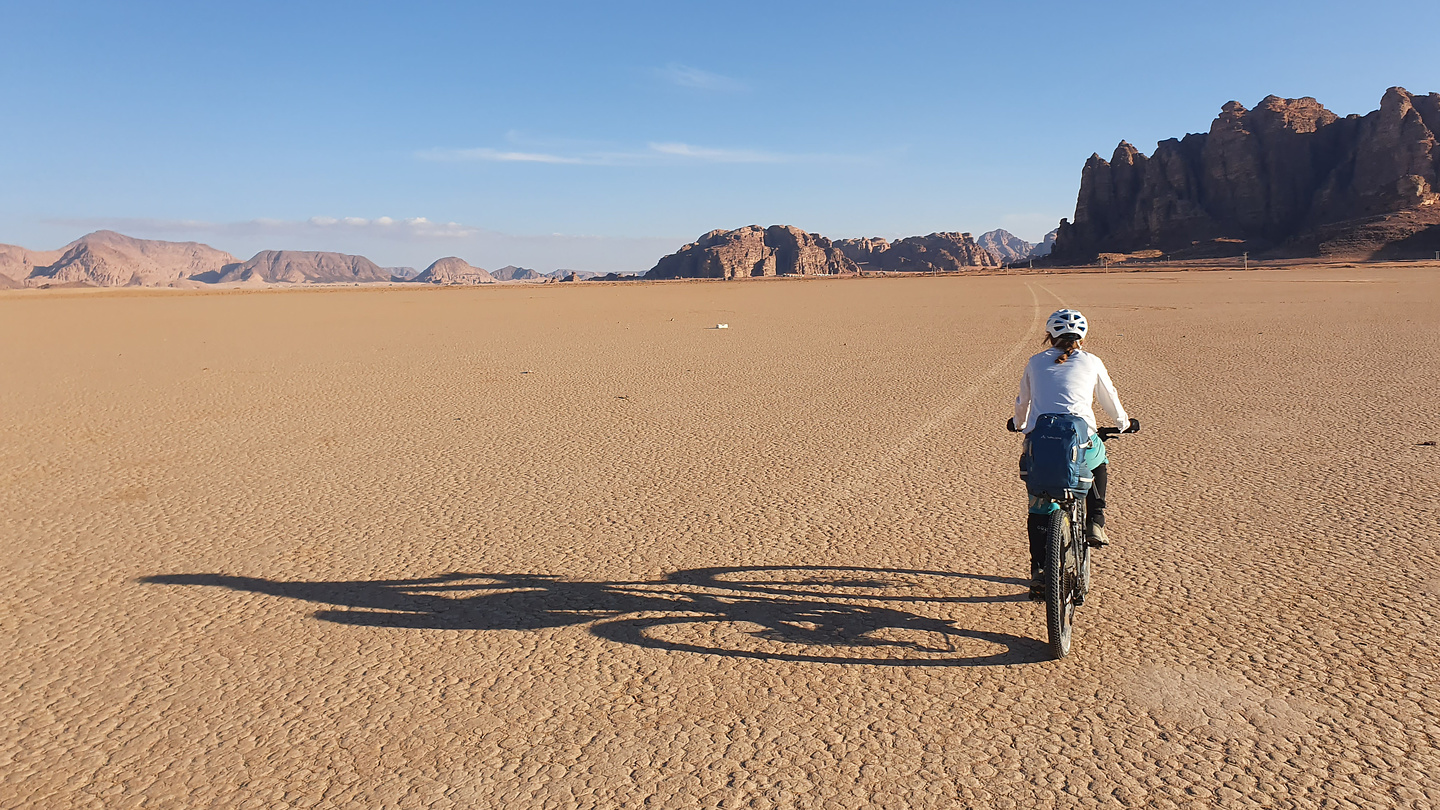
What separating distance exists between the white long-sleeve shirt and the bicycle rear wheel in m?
0.49

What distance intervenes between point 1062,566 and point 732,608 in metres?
1.65

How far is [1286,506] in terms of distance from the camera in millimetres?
6457

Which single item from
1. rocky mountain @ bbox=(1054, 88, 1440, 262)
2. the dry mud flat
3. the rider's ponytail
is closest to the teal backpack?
the rider's ponytail

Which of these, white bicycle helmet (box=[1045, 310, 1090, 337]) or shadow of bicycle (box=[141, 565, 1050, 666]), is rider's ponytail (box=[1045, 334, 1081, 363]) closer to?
white bicycle helmet (box=[1045, 310, 1090, 337])

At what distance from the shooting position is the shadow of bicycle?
432 cm

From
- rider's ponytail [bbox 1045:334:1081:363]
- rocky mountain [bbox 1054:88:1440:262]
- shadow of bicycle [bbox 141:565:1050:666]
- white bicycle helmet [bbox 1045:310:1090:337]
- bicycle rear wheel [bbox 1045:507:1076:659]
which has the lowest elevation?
shadow of bicycle [bbox 141:565:1050:666]

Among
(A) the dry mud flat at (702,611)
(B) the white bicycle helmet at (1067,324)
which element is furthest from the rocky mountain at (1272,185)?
(B) the white bicycle helmet at (1067,324)

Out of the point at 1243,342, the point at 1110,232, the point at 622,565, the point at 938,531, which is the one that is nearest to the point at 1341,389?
the point at 1243,342

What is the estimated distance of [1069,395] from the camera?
427 centimetres

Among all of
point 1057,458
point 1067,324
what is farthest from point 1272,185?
point 1057,458

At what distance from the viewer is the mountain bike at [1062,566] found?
394 cm

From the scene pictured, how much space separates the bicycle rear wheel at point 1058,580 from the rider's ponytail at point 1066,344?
75 cm

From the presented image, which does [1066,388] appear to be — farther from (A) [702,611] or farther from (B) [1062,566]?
(A) [702,611]

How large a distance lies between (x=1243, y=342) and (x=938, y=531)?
14.0 metres
